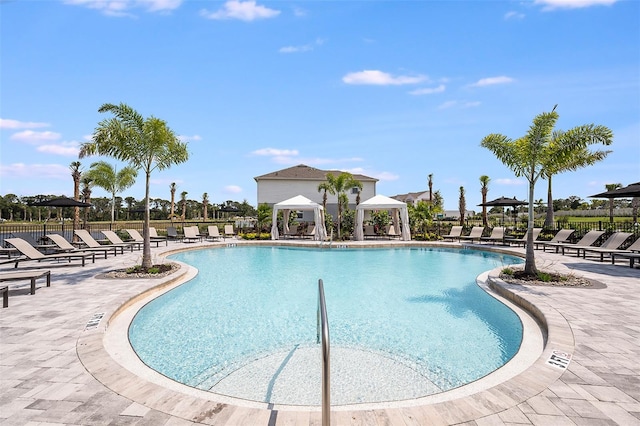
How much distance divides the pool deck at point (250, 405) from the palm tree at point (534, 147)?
15.0 feet

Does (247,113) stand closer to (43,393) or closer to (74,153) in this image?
(74,153)

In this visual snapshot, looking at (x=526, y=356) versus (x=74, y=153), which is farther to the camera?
(x=74, y=153)

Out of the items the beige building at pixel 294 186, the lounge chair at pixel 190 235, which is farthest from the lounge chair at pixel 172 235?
the beige building at pixel 294 186

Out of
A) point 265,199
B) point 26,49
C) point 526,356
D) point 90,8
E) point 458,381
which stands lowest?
point 458,381

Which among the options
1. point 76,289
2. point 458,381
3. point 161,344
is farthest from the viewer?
point 76,289

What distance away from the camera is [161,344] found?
5328 millimetres

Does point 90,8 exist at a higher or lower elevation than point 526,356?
higher

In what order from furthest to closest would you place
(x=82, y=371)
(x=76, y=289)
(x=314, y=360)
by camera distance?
(x=76, y=289)
(x=314, y=360)
(x=82, y=371)

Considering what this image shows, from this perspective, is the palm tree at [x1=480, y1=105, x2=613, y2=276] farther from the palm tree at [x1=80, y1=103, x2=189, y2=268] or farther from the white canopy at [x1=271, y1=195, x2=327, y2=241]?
the white canopy at [x1=271, y1=195, x2=327, y2=241]

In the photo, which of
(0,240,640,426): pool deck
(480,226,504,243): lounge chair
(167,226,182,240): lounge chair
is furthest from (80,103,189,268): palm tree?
(480,226,504,243): lounge chair

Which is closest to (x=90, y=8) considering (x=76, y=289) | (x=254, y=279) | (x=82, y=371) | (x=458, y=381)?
(x=76, y=289)

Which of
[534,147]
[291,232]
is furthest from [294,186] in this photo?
[534,147]

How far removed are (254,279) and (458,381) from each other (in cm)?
748

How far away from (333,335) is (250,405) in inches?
117
